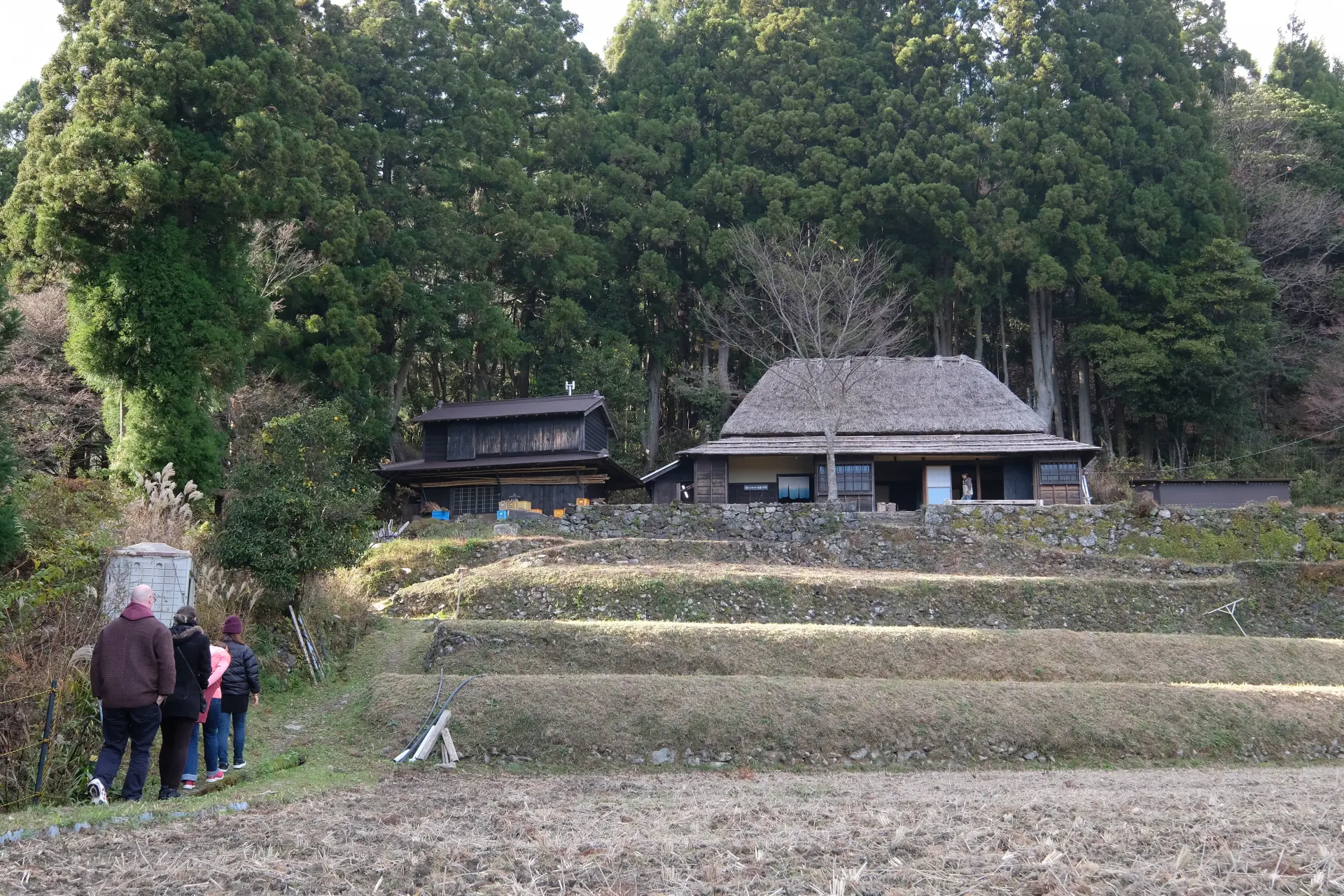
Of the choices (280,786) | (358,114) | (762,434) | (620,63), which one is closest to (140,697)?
(280,786)

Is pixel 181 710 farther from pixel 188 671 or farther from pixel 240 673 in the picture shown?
pixel 240 673

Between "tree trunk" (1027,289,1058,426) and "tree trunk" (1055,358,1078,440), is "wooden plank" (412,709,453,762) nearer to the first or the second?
"tree trunk" (1027,289,1058,426)

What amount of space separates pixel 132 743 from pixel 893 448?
23.0 meters

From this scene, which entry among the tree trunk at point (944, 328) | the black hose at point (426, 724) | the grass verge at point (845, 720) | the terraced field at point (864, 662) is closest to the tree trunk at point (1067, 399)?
the tree trunk at point (944, 328)

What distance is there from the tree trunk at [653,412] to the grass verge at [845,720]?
2473 centimetres

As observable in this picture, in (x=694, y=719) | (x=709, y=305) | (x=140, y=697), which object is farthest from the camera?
(x=709, y=305)

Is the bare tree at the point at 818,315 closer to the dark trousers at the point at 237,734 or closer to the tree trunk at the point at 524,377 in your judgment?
the tree trunk at the point at 524,377

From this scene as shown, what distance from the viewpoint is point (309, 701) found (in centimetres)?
1206

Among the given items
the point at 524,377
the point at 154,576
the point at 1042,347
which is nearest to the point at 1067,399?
the point at 1042,347

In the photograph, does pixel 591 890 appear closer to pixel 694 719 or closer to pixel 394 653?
pixel 694 719

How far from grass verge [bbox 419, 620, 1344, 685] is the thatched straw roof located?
48.8 ft

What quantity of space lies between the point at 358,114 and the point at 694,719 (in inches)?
1116

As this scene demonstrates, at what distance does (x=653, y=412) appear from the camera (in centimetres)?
3769

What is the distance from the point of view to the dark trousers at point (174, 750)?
24.3 ft
